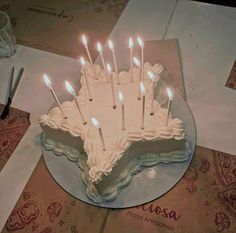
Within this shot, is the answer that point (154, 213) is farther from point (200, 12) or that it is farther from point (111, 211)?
point (200, 12)

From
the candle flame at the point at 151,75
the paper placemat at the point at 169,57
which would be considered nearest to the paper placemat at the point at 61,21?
the paper placemat at the point at 169,57

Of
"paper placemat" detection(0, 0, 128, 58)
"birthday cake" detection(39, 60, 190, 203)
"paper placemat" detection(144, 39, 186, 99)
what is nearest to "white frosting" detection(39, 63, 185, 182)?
→ "birthday cake" detection(39, 60, 190, 203)

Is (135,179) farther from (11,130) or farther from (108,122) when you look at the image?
(11,130)

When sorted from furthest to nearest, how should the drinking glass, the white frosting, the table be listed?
1. the drinking glass
2. the table
3. the white frosting

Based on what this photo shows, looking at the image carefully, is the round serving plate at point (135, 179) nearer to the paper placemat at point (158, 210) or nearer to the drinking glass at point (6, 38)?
the paper placemat at point (158, 210)

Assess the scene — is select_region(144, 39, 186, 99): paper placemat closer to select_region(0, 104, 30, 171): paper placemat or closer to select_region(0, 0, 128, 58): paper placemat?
select_region(0, 0, 128, 58): paper placemat

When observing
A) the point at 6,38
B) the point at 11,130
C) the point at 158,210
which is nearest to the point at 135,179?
the point at 158,210
